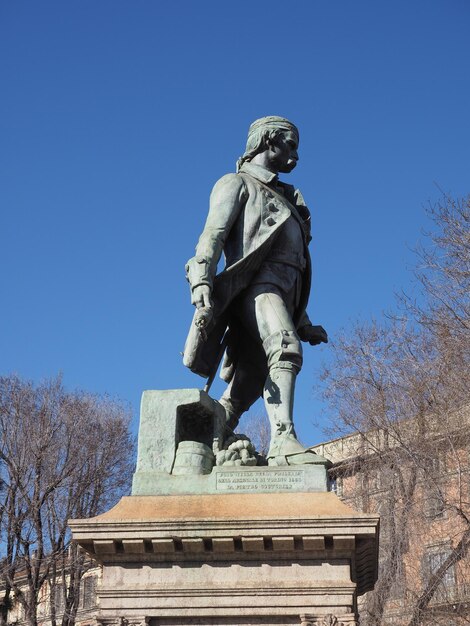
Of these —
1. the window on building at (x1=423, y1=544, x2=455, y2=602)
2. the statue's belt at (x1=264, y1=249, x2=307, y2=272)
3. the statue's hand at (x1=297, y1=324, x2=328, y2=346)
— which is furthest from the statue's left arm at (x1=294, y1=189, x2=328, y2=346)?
the window on building at (x1=423, y1=544, x2=455, y2=602)

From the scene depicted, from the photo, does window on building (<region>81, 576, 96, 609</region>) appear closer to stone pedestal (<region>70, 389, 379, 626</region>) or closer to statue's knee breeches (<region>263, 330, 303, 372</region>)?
statue's knee breeches (<region>263, 330, 303, 372</region>)

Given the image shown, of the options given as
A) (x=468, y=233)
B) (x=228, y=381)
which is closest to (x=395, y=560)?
(x=468, y=233)

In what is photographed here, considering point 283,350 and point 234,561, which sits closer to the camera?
point 234,561

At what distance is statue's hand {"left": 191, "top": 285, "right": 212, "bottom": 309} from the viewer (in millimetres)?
8492

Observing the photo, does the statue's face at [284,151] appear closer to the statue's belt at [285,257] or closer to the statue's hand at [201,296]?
the statue's belt at [285,257]

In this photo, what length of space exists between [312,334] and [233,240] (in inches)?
52.0

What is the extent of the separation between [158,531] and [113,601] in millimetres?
673

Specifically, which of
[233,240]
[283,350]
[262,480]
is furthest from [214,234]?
[262,480]

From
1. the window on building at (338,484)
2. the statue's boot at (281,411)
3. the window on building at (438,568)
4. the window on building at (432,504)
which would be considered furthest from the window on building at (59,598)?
the statue's boot at (281,411)

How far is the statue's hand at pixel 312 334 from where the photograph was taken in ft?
32.0

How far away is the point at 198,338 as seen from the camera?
28.7 feet

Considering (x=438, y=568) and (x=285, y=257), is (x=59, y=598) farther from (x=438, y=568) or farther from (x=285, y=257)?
(x=285, y=257)

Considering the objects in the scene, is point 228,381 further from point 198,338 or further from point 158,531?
point 158,531

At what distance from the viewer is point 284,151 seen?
32.1ft
